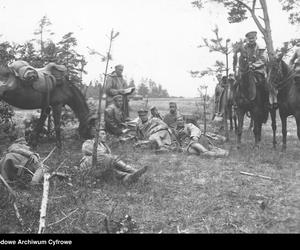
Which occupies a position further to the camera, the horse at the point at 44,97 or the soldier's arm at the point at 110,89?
the soldier's arm at the point at 110,89

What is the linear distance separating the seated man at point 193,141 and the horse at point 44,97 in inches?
104

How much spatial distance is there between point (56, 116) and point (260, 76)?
17.9 ft

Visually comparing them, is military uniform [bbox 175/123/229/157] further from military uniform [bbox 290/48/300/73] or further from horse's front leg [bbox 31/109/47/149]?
horse's front leg [bbox 31/109/47/149]

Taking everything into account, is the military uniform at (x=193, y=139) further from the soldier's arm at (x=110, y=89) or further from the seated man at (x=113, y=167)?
the seated man at (x=113, y=167)

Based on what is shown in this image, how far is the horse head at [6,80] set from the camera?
9336mm

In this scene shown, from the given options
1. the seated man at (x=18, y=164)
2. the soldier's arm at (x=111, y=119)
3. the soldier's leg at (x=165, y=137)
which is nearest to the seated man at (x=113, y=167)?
the seated man at (x=18, y=164)

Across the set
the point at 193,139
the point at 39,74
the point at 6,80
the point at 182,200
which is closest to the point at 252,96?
the point at 193,139

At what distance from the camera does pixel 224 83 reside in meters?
13.9

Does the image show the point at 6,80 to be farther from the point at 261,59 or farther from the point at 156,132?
the point at 261,59

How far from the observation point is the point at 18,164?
6.99 metres

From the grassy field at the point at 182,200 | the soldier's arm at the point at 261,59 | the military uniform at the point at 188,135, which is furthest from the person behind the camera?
the military uniform at the point at 188,135

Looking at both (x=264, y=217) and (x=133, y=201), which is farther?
(x=133, y=201)
